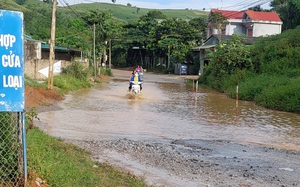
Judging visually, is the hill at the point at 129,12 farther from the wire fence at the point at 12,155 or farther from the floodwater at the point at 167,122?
the wire fence at the point at 12,155

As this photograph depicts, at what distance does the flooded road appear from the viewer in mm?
9498

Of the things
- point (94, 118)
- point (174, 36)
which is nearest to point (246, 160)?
point (94, 118)

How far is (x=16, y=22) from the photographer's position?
6.01m

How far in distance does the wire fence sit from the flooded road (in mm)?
2835

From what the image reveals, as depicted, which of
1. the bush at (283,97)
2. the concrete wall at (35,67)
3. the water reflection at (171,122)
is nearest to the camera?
the water reflection at (171,122)

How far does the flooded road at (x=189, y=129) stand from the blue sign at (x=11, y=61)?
3.35 m

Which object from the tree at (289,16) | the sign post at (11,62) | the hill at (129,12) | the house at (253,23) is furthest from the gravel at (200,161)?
the hill at (129,12)

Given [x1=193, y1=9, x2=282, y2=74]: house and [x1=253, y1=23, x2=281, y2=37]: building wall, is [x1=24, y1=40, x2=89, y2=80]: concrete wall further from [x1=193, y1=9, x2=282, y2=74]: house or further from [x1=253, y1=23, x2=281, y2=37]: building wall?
[x1=253, y1=23, x2=281, y2=37]: building wall

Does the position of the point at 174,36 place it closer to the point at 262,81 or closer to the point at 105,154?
the point at 262,81

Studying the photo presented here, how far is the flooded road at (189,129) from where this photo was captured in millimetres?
9498

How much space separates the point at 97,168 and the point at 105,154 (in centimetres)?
194

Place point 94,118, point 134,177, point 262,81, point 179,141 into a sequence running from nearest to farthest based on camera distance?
point 134,177, point 179,141, point 94,118, point 262,81

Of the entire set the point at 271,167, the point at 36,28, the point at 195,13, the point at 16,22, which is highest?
the point at 195,13

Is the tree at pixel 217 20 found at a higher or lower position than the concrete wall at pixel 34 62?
higher
